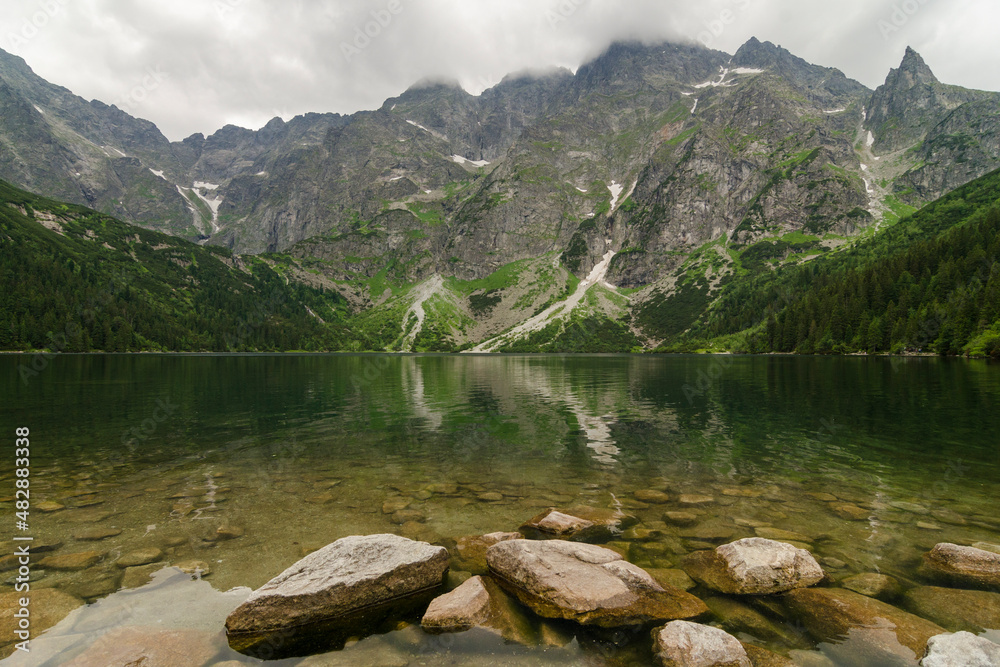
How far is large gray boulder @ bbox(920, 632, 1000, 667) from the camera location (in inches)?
301

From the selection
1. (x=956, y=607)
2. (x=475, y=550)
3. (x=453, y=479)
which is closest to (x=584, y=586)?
(x=475, y=550)

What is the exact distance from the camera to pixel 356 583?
10820 mm

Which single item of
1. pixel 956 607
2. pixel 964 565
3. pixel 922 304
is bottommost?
pixel 956 607

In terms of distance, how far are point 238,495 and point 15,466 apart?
50.8 ft

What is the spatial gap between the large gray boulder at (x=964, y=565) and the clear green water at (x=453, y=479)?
75cm

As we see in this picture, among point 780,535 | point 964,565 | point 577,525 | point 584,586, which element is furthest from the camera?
point 577,525

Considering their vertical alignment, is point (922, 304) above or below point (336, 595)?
above

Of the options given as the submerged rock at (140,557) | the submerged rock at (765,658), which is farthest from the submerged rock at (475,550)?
the submerged rock at (140,557)

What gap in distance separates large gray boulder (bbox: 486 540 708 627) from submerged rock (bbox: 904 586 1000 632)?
5.40m

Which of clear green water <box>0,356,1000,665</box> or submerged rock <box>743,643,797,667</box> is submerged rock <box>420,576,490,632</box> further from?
submerged rock <box>743,643,797,667</box>

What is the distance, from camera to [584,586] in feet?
36.1

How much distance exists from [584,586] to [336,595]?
626 centimetres

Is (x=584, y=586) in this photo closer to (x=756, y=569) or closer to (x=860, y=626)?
(x=756, y=569)

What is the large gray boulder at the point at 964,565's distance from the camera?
1162 centimetres
